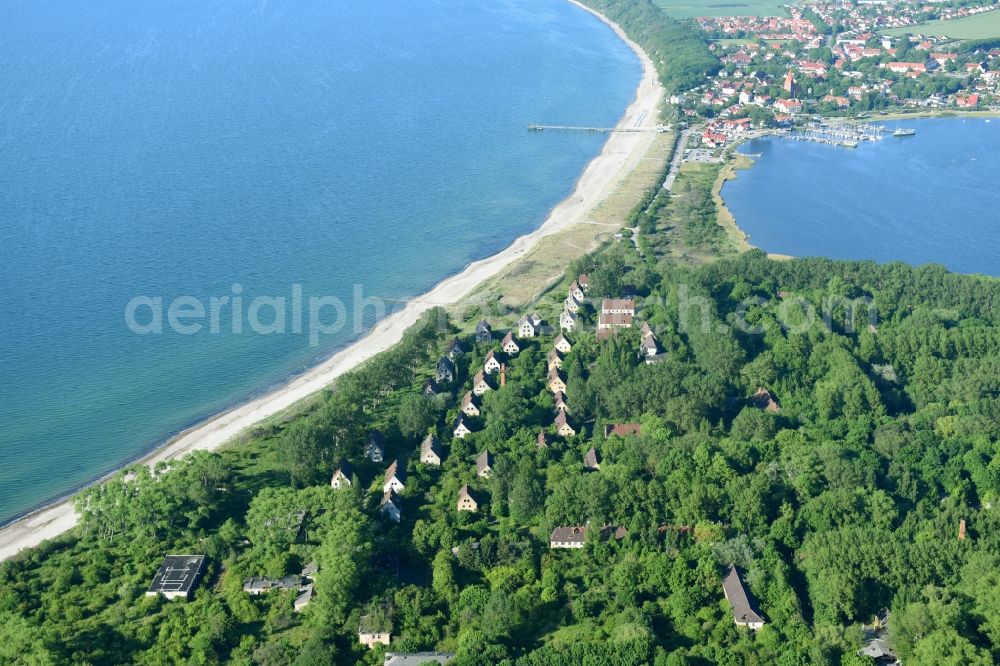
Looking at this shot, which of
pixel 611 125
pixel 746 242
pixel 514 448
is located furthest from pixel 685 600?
pixel 611 125

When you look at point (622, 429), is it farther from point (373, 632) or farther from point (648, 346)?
point (373, 632)

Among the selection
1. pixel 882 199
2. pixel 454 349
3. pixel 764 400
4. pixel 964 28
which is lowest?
pixel 882 199

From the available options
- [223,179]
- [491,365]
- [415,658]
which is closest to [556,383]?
[491,365]

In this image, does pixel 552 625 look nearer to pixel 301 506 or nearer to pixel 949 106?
pixel 301 506

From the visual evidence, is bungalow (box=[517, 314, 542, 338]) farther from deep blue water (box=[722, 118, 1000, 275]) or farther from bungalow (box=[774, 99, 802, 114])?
bungalow (box=[774, 99, 802, 114])

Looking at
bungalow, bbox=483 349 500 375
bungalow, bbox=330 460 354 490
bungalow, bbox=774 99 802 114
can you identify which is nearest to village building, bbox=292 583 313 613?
bungalow, bbox=330 460 354 490

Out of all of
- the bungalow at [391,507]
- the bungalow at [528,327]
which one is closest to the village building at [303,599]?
the bungalow at [391,507]
